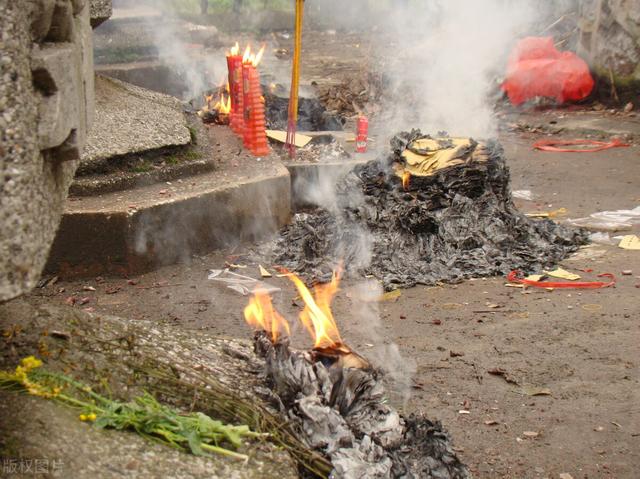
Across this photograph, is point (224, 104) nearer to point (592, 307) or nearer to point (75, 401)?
point (592, 307)

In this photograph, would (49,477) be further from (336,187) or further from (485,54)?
(485,54)

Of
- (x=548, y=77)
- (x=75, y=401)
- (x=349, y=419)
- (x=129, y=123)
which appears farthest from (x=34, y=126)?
(x=548, y=77)

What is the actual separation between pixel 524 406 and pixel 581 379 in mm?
466

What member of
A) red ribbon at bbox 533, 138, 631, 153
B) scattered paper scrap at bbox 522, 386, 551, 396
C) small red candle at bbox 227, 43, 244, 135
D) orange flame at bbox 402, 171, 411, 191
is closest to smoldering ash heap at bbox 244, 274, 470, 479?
scattered paper scrap at bbox 522, 386, 551, 396

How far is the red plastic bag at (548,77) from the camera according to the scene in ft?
41.3

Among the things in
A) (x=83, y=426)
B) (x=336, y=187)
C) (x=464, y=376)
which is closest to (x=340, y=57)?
(x=336, y=187)

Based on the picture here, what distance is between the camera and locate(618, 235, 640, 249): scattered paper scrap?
6.39 metres

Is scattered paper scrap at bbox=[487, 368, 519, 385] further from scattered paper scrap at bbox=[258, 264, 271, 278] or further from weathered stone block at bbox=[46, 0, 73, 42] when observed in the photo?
weathered stone block at bbox=[46, 0, 73, 42]

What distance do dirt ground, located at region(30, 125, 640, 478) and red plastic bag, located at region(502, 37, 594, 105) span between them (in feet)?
22.5

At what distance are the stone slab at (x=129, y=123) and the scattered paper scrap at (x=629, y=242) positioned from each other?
3.91 metres

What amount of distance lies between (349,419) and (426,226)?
150 inches

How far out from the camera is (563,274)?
19.3 feet

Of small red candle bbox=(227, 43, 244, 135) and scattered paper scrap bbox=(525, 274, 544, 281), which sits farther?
small red candle bbox=(227, 43, 244, 135)

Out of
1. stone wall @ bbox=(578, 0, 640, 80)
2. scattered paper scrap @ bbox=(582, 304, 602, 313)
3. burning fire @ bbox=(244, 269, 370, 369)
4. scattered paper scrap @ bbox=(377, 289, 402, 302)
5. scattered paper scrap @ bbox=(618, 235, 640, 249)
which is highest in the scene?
stone wall @ bbox=(578, 0, 640, 80)
